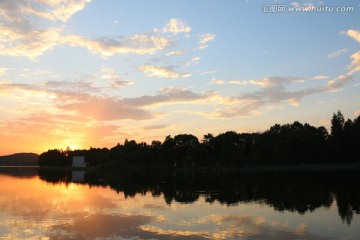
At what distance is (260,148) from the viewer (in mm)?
132875

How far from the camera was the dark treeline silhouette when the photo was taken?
4916 inches

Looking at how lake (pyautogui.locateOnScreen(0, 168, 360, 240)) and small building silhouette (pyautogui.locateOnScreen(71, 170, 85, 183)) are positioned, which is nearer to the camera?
lake (pyautogui.locateOnScreen(0, 168, 360, 240))

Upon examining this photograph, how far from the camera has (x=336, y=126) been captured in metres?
133

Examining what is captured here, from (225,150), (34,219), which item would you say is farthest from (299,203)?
(225,150)

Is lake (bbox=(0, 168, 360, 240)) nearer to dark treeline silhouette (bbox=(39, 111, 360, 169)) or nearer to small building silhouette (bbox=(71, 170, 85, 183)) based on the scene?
small building silhouette (bbox=(71, 170, 85, 183))

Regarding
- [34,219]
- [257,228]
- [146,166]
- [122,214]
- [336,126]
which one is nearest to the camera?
[257,228]

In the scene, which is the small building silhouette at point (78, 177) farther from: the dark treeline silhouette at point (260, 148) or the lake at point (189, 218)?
the lake at point (189, 218)

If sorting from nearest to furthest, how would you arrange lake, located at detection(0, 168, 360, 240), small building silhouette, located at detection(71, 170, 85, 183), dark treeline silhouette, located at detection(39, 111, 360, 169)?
1. lake, located at detection(0, 168, 360, 240)
2. small building silhouette, located at detection(71, 170, 85, 183)
3. dark treeline silhouette, located at detection(39, 111, 360, 169)

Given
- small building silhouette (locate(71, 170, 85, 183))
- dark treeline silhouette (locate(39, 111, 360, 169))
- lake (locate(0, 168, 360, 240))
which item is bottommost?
lake (locate(0, 168, 360, 240))

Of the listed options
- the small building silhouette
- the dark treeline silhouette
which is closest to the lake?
the small building silhouette

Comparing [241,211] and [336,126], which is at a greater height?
[336,126]

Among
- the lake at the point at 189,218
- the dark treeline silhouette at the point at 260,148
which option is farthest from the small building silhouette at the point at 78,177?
the lake at the point at 189,218

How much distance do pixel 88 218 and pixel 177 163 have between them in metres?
118

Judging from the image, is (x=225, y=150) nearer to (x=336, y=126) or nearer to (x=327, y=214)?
(x=336, y=126)
